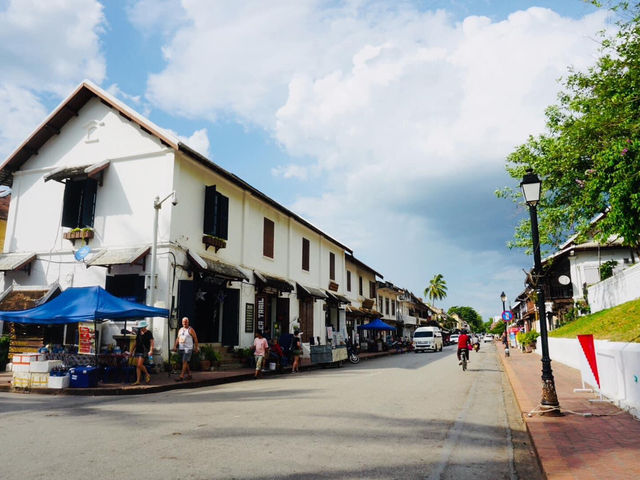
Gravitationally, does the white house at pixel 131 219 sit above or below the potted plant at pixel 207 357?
above

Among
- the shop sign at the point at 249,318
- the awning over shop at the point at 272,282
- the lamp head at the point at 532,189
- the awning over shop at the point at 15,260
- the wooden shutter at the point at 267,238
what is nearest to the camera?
the lamp head at the point at 532,189

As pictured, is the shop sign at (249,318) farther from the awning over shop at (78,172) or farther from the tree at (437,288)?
the tree at (437,288)

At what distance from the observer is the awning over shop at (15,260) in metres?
17.1

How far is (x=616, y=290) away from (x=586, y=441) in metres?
19.8

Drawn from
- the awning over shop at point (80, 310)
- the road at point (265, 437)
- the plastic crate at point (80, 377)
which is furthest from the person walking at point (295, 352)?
the plastic crate at point (80, 377)

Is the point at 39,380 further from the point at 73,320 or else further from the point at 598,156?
the point at 598,156

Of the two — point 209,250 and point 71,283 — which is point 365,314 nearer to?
point 209,250

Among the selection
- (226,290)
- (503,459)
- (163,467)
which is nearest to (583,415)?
(503,459)

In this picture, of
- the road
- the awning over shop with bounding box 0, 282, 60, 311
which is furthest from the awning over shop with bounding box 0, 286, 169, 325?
the awning over shop with bounding box 0, 282, 60, 311

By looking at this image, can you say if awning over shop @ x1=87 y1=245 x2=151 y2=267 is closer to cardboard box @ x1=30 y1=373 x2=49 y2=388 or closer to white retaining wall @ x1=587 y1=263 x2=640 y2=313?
cardboard box @ x1=30 y1=373 x2=49 y2=388

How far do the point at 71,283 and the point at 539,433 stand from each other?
52.3 feet

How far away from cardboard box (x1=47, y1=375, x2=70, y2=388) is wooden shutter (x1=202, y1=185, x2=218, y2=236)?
7496 millimetres

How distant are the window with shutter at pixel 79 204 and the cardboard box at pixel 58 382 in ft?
22.7

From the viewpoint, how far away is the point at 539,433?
6375mm
